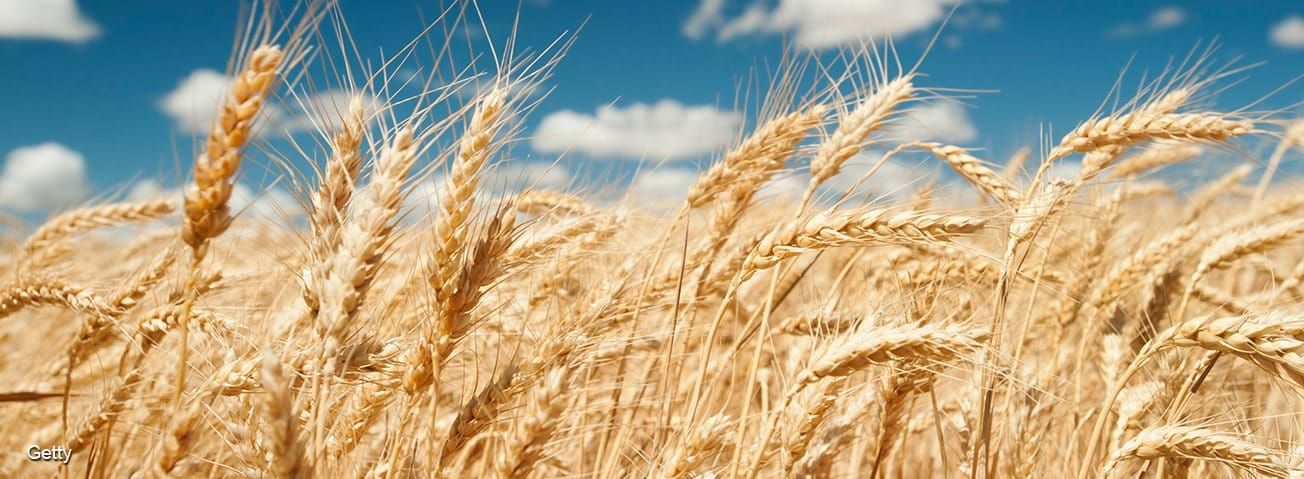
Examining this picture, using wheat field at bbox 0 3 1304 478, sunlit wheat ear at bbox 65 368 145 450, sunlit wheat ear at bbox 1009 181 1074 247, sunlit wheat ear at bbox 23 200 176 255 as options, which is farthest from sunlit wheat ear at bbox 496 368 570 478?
sunlit wheat ear at bbox 23 200 176 255

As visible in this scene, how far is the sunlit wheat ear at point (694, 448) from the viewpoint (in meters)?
1.50

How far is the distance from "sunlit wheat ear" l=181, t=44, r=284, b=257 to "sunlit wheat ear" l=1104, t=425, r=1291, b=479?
1.75m

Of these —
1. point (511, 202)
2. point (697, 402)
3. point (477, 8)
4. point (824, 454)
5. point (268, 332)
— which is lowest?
point (824, 454)

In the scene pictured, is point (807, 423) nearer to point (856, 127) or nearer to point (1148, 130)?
point (856, 127)

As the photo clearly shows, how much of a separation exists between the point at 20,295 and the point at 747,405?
1997 mm

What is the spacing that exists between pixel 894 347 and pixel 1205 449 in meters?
0.64

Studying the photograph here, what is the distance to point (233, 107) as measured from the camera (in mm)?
1119

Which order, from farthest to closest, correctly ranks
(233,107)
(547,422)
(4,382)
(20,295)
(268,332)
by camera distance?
(4,382) → (20,295) → (268,332) → (547,422) → (233,107)

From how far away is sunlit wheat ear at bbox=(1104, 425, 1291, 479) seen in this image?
138 cm

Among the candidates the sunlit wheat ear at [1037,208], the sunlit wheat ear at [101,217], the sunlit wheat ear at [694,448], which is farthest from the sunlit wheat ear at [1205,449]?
the sunlit wheat ear at [101,217]

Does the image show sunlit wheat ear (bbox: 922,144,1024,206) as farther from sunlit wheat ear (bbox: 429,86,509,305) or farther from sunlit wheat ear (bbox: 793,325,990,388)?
sunlit wheat ear (bbox: 429,86,509,305)

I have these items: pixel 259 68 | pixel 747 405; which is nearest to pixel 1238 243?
pixel 747 405

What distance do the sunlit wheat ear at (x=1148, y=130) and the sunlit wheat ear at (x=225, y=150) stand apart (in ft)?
6.34

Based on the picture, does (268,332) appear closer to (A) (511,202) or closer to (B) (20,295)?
(A) (511,202)
